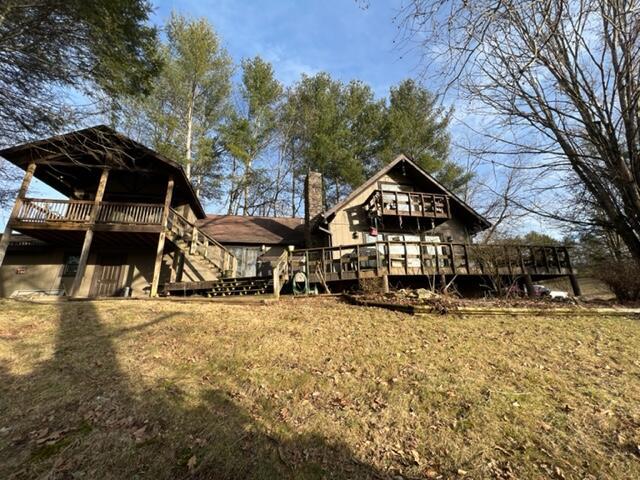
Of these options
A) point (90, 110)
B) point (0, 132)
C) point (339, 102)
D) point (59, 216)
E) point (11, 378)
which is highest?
point (339, 102)

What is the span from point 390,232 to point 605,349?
35.4 feet

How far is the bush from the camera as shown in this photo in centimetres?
1025

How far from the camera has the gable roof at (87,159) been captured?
10.7 metres

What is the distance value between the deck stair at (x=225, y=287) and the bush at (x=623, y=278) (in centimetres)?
1267

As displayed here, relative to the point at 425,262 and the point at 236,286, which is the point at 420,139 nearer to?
the point at 425,262

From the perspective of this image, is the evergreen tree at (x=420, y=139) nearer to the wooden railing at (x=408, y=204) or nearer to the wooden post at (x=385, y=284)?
the wooden railing at (x=408, y=204)

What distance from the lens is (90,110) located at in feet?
25.2

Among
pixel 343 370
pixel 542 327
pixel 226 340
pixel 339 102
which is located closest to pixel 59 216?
pixel 226 340

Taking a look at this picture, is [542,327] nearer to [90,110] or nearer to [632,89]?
[632,89]

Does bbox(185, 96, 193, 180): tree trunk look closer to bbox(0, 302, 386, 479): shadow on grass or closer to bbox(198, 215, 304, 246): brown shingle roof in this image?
bbox(198, 215, 304, 246): brown shingle roof

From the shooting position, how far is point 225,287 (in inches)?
497

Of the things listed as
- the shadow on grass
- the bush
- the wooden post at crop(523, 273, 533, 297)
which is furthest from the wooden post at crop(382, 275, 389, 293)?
the bush

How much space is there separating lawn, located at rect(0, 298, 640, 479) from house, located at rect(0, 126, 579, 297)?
4680 millimetres

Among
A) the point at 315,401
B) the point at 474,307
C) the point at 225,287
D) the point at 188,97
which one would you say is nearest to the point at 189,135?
the point at 188,97
